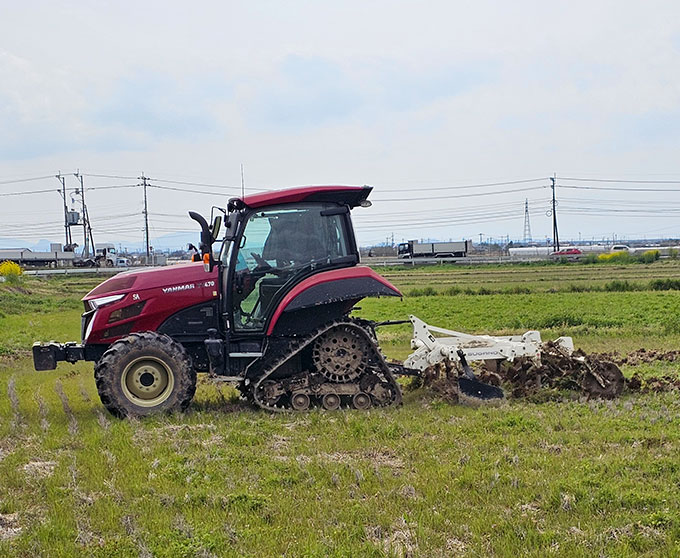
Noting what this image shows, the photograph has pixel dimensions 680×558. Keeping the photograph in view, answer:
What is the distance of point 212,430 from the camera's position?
8.43 meters

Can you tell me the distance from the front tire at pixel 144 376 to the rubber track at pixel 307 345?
83 centimetres

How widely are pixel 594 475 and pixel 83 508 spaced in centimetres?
419

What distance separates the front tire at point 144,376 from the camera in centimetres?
908

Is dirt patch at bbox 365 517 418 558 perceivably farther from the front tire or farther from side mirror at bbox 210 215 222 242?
side mirror at bbox 210 215 222 242

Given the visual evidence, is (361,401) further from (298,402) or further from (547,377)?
(547,377)

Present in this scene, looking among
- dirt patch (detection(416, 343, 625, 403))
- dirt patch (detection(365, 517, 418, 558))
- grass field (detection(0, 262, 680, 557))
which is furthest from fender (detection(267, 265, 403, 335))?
dirt patch (detection(365, 517, 418, 558))

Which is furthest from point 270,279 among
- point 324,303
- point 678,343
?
point 678,343

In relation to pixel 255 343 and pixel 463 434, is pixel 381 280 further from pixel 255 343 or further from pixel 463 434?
pixel 463 434

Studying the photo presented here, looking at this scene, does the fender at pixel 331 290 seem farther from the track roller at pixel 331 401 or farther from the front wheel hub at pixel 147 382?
the front wheel hub at pixel 147 382

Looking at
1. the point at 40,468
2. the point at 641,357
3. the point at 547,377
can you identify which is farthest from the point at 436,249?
the point at 40,468

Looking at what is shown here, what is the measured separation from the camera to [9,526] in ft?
18.3

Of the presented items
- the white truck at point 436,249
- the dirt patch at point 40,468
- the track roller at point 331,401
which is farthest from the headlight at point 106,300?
the white truck at point 436,249

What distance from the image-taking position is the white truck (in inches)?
3280

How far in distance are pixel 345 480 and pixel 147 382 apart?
378 centimetres
